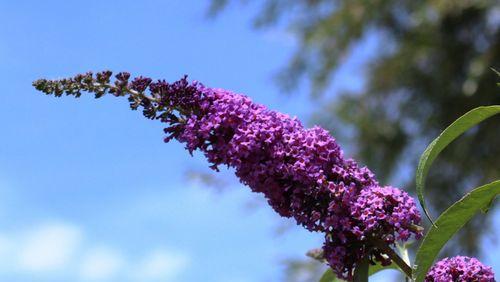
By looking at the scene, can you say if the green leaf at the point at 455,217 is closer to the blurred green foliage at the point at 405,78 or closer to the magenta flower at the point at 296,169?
the magenta flower at the point at 296,169

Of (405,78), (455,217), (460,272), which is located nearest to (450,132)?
(455,217)

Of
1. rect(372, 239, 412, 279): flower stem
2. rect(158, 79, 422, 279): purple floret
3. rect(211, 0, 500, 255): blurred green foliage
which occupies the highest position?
rect(211, 0, 500, 255): blurred green foliage

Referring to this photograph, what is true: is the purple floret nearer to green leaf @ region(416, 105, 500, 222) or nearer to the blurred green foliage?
green leaf @ region(416, 105, 500, 222)

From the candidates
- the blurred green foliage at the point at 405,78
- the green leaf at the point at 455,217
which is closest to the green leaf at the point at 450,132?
the green leaf at the point at 455,217

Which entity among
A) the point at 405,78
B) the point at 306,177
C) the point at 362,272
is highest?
the point at 405,78

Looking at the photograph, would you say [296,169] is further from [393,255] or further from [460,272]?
[460,272]

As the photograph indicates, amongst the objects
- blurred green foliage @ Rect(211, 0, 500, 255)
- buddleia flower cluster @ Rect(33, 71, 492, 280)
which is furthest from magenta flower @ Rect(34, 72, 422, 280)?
blurred green foliage @ Rect(211, 0, 500, 255)
